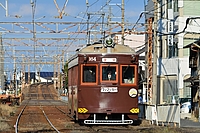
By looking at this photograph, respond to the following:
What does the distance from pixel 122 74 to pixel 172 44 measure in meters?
17.8

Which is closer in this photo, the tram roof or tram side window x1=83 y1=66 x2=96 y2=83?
tram side window x1=83 y1=66 x2=96 y2=83

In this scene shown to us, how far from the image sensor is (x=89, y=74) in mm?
17594

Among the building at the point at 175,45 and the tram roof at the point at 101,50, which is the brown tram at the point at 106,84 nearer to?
the tram roof at the point at 101,50

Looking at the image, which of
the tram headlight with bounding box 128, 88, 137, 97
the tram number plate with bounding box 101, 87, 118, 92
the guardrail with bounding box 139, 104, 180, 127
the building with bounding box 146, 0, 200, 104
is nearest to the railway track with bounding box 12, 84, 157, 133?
the tram headlight with bounding box 128, 88, 137, 97

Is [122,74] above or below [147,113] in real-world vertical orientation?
above

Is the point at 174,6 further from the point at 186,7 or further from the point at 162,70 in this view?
the point at 162,70

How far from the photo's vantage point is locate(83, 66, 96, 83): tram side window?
17.5m

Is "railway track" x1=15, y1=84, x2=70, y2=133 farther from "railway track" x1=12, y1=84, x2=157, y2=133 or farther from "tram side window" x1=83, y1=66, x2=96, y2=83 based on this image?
"tram side window" x1=83, y1=66, x2=96, y2=83

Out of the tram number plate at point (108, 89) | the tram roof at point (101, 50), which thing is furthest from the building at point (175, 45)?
the tram number plate at point (108, 89)

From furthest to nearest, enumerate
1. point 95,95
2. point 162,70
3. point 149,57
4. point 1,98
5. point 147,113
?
point 1,98, point 162,70, point 149,57, point 147,113, point 95,95

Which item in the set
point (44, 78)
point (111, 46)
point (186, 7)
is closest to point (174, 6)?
point (186, 7)

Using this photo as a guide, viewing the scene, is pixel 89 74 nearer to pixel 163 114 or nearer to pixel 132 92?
A: pixel 132 92

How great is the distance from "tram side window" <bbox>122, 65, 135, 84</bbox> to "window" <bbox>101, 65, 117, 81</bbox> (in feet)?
1.12

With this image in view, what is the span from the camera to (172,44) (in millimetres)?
34750
